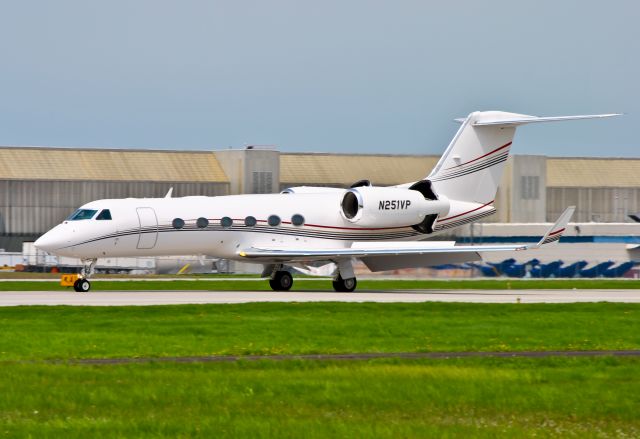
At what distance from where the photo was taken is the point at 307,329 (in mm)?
28750

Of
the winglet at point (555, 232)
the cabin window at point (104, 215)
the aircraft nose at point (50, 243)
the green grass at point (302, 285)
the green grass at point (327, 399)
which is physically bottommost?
the green grass at point (302, 285)

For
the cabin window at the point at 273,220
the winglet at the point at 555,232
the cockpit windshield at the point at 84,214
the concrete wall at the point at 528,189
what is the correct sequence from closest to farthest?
1. the winglet at the point at 555,232
2. the cockpit windshield at the point at 84,214
3. the cabin window at the point at 273,220
4. the concrete wall at the point at 528,189

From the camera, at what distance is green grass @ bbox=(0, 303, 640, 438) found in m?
15.4

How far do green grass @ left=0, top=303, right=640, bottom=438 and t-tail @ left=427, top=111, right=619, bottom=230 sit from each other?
1808 cm

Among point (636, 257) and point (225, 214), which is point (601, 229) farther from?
point (225, 214)

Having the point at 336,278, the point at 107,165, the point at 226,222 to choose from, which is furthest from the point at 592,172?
the point at 226,222

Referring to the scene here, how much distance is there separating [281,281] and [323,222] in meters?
2.82

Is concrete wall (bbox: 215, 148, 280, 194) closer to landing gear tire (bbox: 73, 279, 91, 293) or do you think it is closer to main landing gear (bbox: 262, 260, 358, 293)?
main landing gear (bbox: 262, 260, 358, 293)

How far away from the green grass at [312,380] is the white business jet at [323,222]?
13314 millimetres

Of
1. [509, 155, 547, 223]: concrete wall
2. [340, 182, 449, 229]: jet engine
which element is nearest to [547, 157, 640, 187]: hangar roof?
[509, 155, 547, 223]: concrete wall

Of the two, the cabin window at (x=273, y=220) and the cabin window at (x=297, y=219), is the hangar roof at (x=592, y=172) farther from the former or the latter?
the cabin window at (x=273, y=220)

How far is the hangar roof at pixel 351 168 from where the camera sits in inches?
3846

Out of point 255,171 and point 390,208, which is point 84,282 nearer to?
point 390,208

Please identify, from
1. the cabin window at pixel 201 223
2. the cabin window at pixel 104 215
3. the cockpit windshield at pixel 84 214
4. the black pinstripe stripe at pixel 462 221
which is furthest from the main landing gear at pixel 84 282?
the black pinstripe stripe at pixel 462 221
